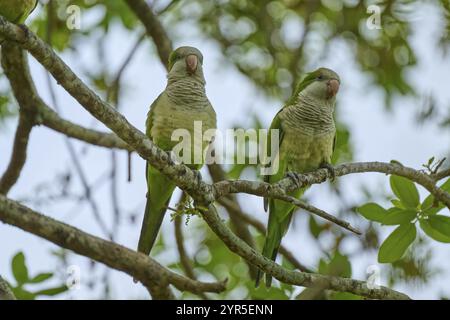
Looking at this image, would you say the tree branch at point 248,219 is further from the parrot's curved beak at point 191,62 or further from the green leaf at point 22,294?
the green leaf at point 22,294

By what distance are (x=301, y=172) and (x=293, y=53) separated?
7.00 feet

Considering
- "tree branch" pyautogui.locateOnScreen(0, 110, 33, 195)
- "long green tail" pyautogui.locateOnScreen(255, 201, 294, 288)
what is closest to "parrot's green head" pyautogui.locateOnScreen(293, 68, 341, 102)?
"long green tail" pyautogui.locateOnScreen(255, 201, 294, 288)

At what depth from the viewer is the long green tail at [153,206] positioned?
4031mm

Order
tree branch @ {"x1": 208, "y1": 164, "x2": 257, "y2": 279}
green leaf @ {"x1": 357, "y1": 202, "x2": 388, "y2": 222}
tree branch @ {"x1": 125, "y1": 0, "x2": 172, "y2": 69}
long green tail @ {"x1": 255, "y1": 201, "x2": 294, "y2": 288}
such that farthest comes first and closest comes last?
tree branch @ {"x1": 125, "y1": 0, "x2": 172, "y2": 69}
tree branch @ {"x1": 208, "y1": 164, "x2": 257, "y2": 279}
long green tail @ {"x1": 255, "y1": 201, "x2": 294, "y2": 288}
green leaf @ {"x1": 357, "y1": 202, "x2": 388, "y2": 222}

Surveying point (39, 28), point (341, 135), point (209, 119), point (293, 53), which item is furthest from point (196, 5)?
point (209, 119)

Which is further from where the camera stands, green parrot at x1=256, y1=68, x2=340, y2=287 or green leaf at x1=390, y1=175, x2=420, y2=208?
green parrot at x1=256, y1=68, x2=340, y2=287

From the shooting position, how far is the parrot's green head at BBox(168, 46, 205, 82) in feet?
13.2

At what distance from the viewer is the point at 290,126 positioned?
4.57 metres

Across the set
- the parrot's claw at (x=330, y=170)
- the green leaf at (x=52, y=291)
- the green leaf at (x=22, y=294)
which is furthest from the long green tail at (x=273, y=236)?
the green leaf at (x=22, y=294)

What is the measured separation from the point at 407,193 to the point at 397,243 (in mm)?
317

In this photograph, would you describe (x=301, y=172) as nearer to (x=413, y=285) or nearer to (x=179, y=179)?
(x=413, y=285)

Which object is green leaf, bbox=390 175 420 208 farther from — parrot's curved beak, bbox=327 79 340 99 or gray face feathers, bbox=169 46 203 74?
gray face feathers, bbox=169 46 203 74

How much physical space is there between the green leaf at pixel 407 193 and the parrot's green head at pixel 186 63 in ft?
4.79

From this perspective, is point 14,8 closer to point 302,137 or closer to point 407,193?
point 302,137
